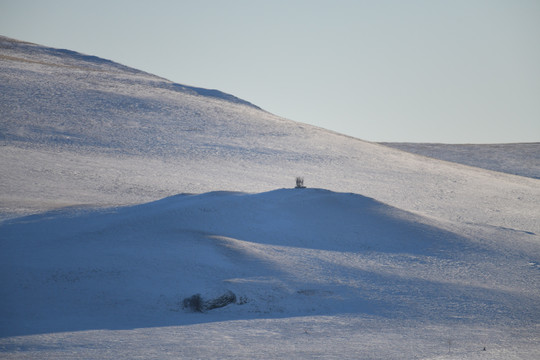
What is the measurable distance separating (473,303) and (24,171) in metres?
12.1

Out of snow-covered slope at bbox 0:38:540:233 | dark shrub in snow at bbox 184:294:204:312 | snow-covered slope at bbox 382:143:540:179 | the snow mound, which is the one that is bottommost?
dark shrub in snow at bbox 184:294:204:312

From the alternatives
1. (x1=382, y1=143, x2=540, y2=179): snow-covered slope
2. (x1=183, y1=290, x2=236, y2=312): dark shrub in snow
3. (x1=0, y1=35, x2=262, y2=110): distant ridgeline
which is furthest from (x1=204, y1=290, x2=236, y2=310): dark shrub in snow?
(x1=382, y1=143, x2=540, y2=179): snow-covered slope

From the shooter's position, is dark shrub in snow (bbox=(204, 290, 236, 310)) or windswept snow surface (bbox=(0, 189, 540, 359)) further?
dark shrub in snow (bbox=(204, 290, 236, 310))

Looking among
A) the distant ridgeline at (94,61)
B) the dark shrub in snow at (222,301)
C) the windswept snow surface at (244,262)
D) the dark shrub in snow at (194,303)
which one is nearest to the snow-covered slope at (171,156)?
the windswept snow surface at (244,262)

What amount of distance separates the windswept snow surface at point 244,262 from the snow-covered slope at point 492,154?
1134 centimetres

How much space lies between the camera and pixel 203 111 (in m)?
25.8

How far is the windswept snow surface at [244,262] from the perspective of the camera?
6582 mm

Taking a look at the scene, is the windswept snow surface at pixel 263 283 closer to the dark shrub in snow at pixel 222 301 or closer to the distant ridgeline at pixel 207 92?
the dark shrub in snow at pixel 222 301

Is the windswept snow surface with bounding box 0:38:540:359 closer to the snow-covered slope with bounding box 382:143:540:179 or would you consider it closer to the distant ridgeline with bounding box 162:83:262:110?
the distant ridgeline with bounding box 162:83:262:110

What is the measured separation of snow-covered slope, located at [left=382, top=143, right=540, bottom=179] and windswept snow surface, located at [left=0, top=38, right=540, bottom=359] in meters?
11.3

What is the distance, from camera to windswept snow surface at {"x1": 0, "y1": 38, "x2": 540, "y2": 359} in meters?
6.58

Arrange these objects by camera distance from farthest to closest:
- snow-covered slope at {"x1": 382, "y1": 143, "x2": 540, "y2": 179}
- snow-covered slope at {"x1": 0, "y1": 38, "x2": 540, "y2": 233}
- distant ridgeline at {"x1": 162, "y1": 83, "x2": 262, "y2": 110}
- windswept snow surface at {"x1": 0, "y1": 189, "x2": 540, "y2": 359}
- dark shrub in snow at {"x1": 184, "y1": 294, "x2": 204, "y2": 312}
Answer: snow-covered slope at {"x1": 382, "y1": 143, "x2": 540, "y2": 179}, distant ridgeline at {"x1": 162, "y1": 83, "x2": 262, "y2": 110}, snow-covered slope at {"x1": 0, "y1": 38, "x2": 540, "y2": 233}, dark shrub in snow at {"x1": 184, "y1": 294, "x2": 204, "y2": 312}, windswept snow surface at {"x1": 0, "y1": 189, "x2": 540, "y2": 359}

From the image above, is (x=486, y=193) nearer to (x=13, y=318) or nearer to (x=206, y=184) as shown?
(x=206, y=184)

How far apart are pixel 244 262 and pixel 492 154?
28415mm
